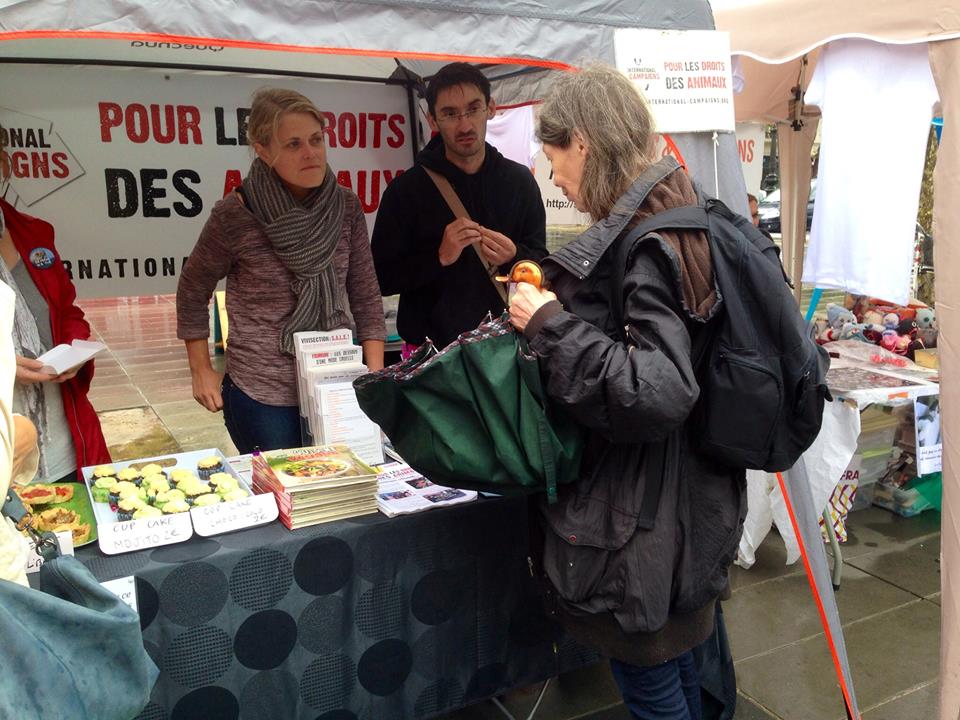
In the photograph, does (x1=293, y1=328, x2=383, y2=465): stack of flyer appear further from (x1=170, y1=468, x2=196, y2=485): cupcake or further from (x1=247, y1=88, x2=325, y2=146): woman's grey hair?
(x1=247, y1=88, x2=325, y2=146): woman's grey hair

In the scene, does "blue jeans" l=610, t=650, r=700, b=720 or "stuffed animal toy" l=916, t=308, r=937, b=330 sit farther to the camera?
"stuffed animal toy" l=916, t=308, r=937, b=330

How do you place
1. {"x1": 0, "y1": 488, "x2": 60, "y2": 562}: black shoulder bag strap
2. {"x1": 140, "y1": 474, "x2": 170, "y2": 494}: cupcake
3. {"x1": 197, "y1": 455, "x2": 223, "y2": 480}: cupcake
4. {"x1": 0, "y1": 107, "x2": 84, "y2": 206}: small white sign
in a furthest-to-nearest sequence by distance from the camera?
{"x1": 0, "y1": 107, "x2": 84, "y2": 206}: small white sign, {"x1": 197, "y1": 455, "x2": 223, "y2": 480}: cupcake, {"x1": 140, "y1": 474, "x2": 170, "y2": 494}: cupcake, {"x1": 0, "y1": 488, "x2": 60, "y2": 562}: black shoulder bag strap

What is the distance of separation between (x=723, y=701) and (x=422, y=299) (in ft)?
5.72

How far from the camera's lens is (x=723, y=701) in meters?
2.45

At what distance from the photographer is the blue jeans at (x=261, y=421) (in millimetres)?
Result: 2645

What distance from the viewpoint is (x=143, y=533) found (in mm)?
1847

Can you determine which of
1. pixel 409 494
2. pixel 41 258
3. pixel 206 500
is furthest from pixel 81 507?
pixel 41 258

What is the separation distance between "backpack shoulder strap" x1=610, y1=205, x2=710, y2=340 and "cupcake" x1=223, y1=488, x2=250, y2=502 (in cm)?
103

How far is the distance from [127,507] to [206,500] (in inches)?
6.9

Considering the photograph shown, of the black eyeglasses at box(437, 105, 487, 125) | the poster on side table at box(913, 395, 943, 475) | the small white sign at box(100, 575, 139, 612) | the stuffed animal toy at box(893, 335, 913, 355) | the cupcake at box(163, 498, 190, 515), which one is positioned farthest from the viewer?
the stuffed animal toy at box(893, 335, 913, 355)

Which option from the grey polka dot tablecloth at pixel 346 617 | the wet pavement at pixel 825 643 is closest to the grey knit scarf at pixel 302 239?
the grey polka dot tablecloth at pixel 346 617

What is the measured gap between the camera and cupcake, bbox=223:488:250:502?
2000mm

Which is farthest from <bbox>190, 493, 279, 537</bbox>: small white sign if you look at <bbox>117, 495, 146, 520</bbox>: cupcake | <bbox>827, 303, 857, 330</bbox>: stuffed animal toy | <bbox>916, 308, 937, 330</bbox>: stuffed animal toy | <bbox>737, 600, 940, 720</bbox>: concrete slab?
<bbox>916, 308, 937, 330</bbox>: stuffed animal toy

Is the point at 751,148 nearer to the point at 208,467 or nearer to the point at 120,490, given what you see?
the point at 208,467
